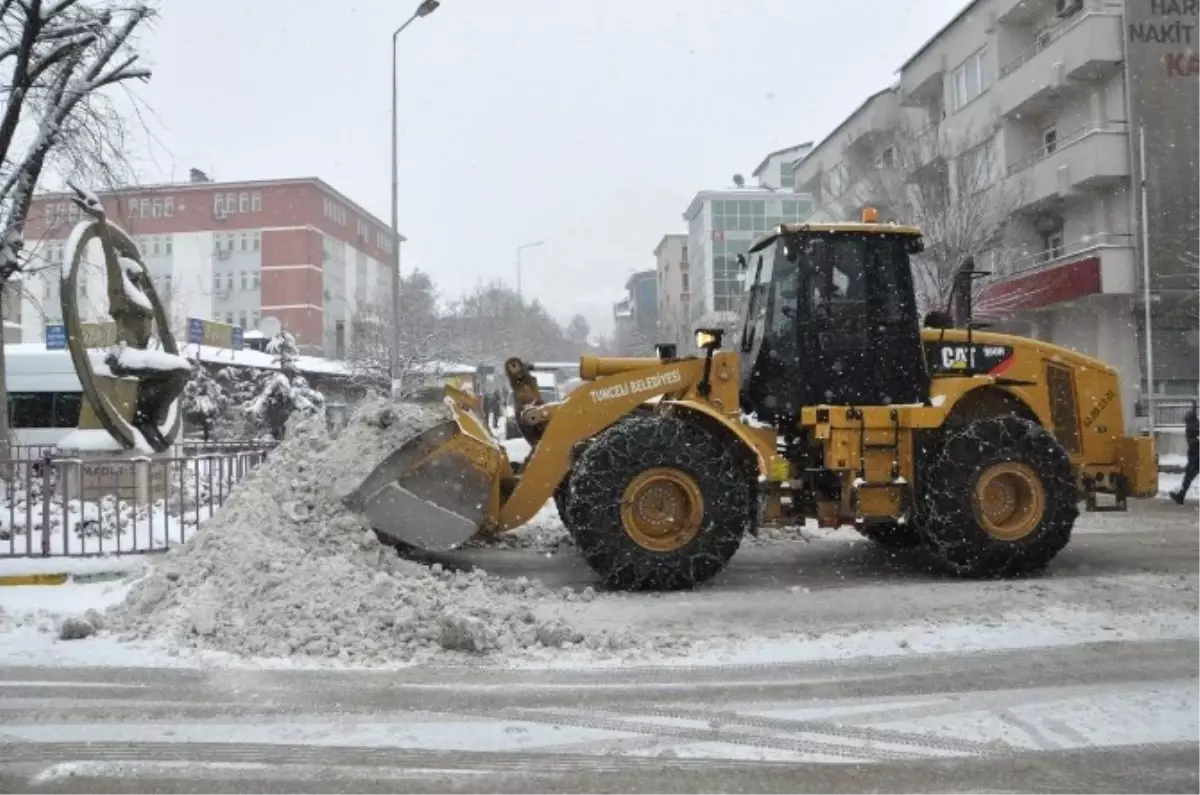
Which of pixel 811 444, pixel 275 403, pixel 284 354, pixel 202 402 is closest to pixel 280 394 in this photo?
pixel 275 403

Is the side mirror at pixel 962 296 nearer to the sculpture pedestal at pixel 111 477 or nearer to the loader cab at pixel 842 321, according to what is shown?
the loader cab at pixel 842 321

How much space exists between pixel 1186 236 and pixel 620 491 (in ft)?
68.4

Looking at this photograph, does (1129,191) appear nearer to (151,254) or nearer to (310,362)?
(310,362)

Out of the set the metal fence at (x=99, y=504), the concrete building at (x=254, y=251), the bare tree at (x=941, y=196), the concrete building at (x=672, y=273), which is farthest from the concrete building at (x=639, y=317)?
the metal fence at (x=99, y=504)

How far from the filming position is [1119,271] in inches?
890

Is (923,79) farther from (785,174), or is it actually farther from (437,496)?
(437,496)

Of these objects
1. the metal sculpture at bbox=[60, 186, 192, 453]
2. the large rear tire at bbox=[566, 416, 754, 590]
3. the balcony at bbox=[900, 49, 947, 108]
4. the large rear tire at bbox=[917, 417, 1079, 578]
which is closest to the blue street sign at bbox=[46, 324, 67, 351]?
the metal sculpture at bbox=[60, 186, 192, 453]

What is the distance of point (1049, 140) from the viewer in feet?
85.2

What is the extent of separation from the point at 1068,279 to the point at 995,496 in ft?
57.2

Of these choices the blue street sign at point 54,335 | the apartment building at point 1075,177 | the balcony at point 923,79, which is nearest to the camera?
the apartment building at point 1075,177

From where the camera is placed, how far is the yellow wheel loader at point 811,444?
303 inches

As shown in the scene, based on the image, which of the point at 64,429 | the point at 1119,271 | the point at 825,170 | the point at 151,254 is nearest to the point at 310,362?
the point at 64,429

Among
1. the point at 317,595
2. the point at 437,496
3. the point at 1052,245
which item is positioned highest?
the point at 1052,245

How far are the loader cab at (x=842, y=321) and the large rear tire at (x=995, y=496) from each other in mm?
620
